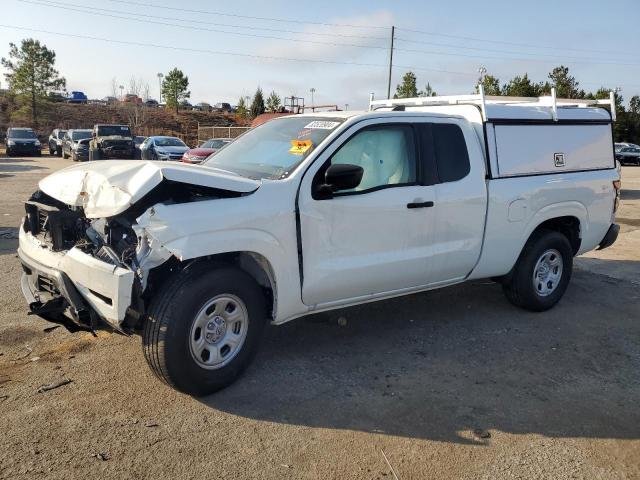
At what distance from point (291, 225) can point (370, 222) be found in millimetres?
694

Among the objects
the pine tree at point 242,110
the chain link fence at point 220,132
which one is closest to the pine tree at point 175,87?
the pine tree at point 242,110

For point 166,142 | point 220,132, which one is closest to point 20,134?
point 220,132

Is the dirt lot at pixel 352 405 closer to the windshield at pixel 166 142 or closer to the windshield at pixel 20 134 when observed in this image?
the windshield at pixel 166 142

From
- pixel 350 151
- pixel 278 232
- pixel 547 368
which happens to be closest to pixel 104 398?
pixel 278 232

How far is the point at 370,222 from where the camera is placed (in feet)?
14.2

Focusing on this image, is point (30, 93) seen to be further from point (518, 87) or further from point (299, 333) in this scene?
point (299, 333)

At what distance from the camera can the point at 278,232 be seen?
12.7ft

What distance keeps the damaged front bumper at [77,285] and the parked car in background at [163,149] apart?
781 inches

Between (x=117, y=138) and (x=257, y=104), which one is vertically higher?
(x=257, y=104)

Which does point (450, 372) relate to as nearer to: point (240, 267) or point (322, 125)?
point (240, 267)

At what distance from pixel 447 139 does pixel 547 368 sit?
6.67 ft

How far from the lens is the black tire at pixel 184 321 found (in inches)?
139

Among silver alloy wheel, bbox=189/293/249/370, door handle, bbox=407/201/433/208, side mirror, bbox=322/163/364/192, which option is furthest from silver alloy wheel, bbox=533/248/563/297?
silver alloy wheel, bbox=189/293/249/370

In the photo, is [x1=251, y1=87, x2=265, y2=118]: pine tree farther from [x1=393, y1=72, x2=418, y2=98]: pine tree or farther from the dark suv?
the dark suv
